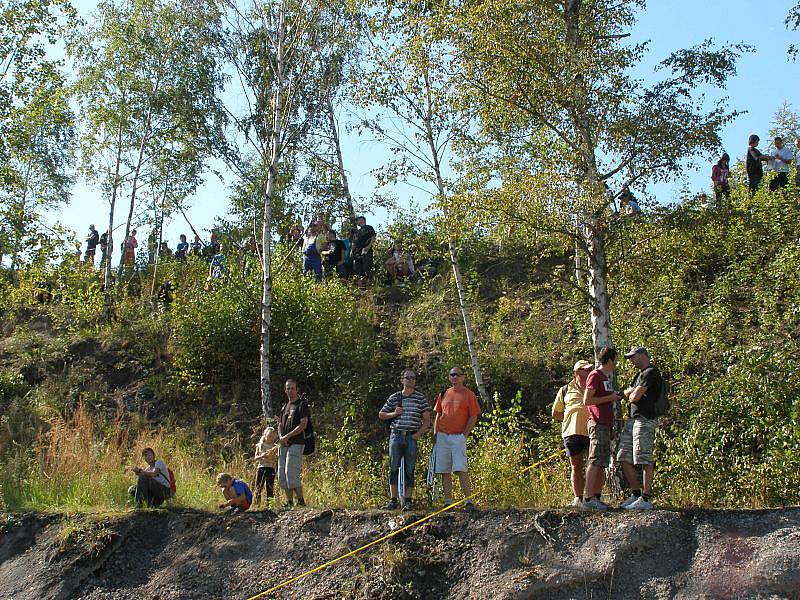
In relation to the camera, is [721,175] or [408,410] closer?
[408,410]

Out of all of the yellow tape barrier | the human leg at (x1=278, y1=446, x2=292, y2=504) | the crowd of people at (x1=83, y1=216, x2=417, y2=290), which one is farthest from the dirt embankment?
the crowd of people at (x1=83, y1=216, x2=417, y2=290)

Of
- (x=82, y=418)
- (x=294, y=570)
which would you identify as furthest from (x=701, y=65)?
(x=82, y=418)

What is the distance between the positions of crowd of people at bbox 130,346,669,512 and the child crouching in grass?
0.04 ft

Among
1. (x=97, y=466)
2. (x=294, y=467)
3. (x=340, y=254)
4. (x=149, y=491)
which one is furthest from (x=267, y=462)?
(x=340, y=254)

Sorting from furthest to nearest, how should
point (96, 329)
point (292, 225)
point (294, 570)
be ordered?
point (292, 225) → point (96, 329) → point (294, 570)

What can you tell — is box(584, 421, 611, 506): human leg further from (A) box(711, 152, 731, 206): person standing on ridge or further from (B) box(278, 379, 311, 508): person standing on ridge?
(A) box(711, 152, 731, 206): person standing on ridge

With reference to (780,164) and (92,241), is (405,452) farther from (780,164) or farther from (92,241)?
(92,241)

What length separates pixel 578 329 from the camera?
16219 millimetres

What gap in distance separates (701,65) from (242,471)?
9.56 m

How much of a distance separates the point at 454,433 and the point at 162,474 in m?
4.75

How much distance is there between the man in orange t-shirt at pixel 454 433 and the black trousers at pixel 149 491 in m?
4.42

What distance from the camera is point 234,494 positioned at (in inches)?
468

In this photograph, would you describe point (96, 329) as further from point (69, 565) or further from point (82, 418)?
point (69, 565)

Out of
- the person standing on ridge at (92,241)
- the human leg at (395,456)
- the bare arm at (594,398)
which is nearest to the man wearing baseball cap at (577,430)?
the bare arm at (594,398)
